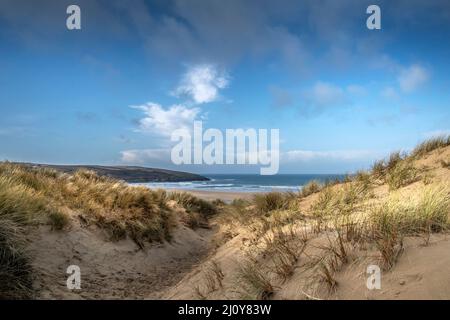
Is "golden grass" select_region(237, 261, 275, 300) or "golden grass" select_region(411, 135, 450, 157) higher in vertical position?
"golden grass" select_region(411, 135, 450, 157)

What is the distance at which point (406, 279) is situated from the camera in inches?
134

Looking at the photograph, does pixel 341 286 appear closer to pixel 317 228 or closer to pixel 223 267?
pixel 317 228

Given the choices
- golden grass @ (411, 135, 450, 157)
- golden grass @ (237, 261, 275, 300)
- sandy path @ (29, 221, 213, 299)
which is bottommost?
sandy path @ (29, 221, 213, 299)

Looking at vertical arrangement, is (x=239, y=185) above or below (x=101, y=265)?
above

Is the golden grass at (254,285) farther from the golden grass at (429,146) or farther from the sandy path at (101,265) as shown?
the golden grass at (429,146)

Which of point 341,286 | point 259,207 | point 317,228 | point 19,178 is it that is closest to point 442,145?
point 259,207

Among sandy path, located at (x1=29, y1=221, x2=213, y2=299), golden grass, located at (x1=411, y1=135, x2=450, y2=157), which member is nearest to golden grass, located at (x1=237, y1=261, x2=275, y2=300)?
sandy path, located at (x1=29, y1=221, x2=213, y2=299)

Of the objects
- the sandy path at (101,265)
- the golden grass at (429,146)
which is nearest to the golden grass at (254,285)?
the sandy path at (101,265)

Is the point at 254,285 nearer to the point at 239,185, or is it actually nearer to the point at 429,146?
the point at 429,146

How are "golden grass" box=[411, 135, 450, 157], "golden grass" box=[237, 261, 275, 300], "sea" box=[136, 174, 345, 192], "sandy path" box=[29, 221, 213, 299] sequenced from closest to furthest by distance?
"golden grass" box=[237, 261, 275, 300]
"sandy path" box=[29, 221, 213, 299]
"golden grass" box=[411, 135, 450, 157]
"sea" box=[136, 174, 345, 192]

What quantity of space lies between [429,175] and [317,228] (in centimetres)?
442

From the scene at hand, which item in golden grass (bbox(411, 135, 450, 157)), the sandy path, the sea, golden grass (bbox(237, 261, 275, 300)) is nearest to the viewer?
golden grass (bbox(237, 261, 275, 300))

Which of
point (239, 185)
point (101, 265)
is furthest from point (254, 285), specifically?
point (239, 185)

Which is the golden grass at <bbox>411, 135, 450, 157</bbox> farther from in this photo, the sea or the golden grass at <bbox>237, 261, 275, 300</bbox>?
the golden grass at <bbox>237, 261, 275, 300</bbox>
